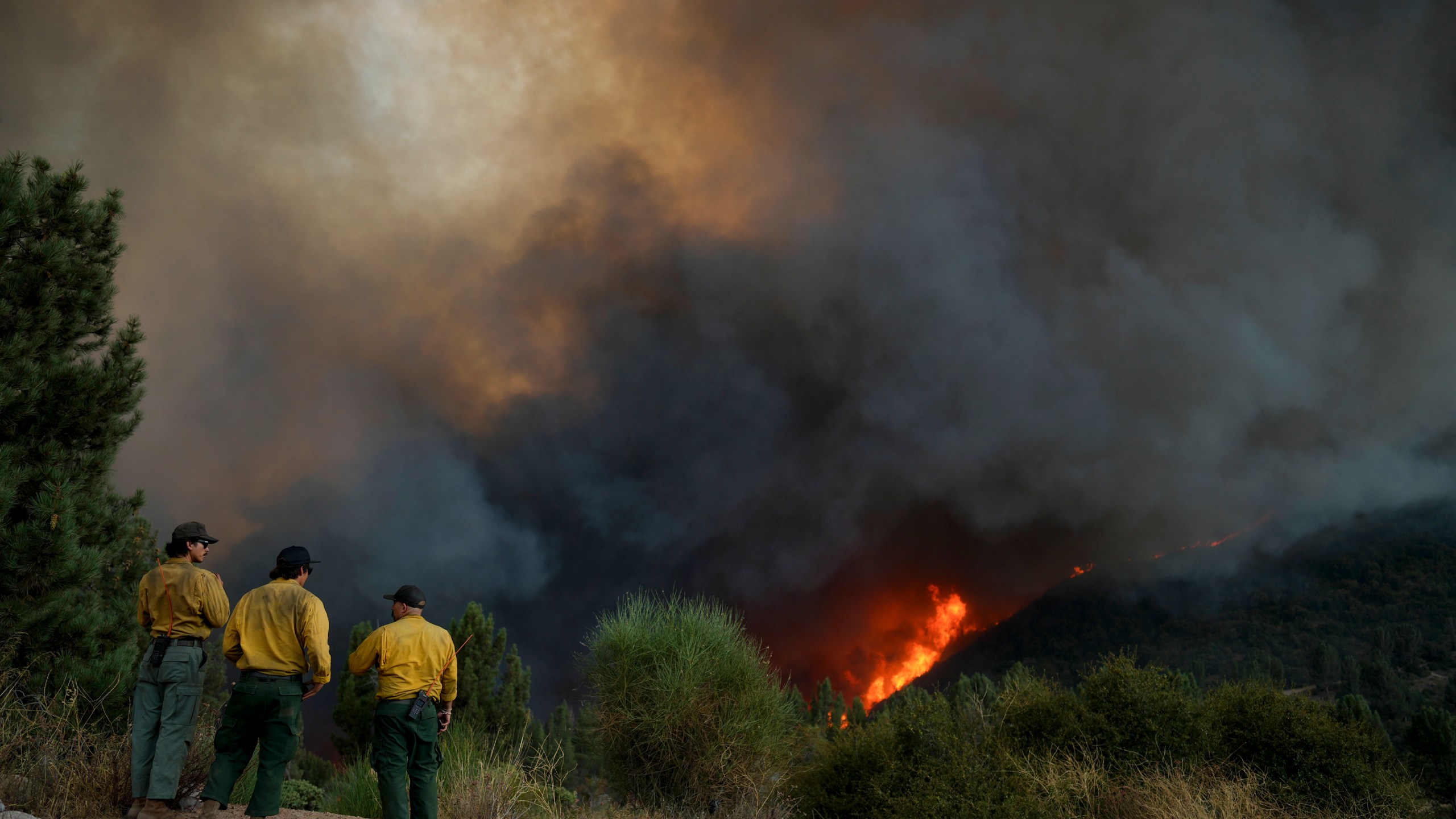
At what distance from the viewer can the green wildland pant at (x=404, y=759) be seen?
22.2 ft

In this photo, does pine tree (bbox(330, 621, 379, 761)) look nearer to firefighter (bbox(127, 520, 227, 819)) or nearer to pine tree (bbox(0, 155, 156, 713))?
pine tree (bbox(0, 155, 156, 713))

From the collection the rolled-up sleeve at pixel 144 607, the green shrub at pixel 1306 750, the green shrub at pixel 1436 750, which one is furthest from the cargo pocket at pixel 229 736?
the green shrub at pixel 1436 750

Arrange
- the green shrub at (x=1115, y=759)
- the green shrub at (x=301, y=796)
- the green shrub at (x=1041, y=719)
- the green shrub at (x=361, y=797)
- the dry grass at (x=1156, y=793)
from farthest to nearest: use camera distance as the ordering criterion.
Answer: the green shrub at (x=1041, y=719) → the green shrub at (x=301, y=796) → the green shrub at (x=1115, y=759) → the dry grass at (x=1156, y=793) → the green shrub at (x=361, y=797)

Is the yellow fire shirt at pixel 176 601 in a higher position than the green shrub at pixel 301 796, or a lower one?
higher

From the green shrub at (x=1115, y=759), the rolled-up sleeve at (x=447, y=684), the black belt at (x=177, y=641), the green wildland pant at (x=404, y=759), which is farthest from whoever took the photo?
the green shrub at (x=1115, y=759)

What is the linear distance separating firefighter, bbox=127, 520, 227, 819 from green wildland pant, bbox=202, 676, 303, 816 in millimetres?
340

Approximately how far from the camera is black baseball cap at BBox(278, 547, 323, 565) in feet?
21.5

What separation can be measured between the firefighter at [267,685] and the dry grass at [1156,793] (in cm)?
1006

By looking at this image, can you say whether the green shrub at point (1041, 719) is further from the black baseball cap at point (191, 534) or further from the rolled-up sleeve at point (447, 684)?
the black baseball cap at point (191, 534)

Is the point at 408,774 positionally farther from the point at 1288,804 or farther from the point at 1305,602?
the point at 1305,602

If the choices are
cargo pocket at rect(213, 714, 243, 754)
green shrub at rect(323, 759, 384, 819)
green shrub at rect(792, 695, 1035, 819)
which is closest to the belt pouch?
cargo pocket at rect(213, 714, 243, 754)

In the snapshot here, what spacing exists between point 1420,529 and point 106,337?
16775 cm

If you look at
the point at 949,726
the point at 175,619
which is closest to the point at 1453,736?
the point at 949,726

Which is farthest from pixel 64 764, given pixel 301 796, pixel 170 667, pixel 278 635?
pixel 301 796
